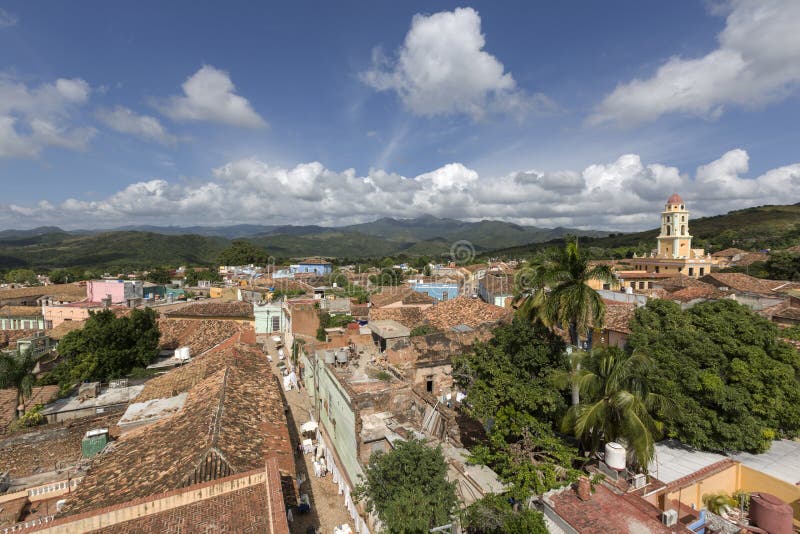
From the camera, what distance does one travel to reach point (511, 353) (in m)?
11.5

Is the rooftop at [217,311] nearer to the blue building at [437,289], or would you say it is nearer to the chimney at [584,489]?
the blue building at [437,289]

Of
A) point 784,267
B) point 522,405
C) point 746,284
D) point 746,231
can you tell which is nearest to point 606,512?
point 522,405

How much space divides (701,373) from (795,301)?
1833 cm

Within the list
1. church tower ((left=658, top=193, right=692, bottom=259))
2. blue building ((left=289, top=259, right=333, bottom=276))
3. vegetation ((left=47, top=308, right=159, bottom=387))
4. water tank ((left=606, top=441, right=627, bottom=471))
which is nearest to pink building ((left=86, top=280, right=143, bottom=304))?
vegetation ((left=47, top=308, right=159, bottom=387))

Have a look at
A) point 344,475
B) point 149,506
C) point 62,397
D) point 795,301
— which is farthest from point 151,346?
point 795,301

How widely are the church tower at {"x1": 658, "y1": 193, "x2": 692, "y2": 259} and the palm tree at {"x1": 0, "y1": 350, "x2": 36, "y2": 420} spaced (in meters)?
58.0

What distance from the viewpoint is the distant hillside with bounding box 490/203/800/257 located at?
75863 millimetres

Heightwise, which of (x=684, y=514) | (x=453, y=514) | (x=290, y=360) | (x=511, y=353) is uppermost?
(x=511, y=353)

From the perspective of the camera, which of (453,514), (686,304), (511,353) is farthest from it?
(686,304)

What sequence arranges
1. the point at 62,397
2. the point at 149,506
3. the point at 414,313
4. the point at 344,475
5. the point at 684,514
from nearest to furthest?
the point at 149,506, the point at 684,514, the point at 344,475, the point at 62,397, the point at 414,313

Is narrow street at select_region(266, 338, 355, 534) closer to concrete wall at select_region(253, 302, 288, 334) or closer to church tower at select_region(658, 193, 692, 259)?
concrete wall at select_region(253, 302, 288, 334)

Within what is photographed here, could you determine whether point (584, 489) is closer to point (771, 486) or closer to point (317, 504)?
point (771, 486)

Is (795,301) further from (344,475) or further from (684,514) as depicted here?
(344,475)

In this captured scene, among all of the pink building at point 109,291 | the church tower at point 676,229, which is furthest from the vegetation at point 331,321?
the church tower at point 676,229
